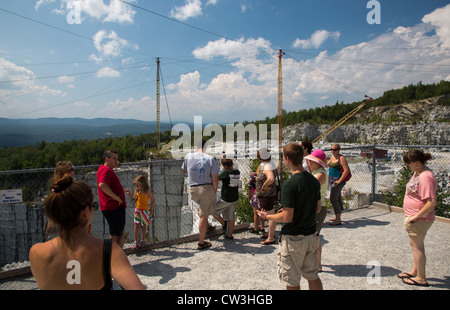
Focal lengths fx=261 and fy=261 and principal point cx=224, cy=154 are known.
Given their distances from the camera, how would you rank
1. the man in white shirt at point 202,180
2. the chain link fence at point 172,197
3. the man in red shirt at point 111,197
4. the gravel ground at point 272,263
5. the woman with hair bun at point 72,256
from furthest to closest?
the chain link fence at point 172,197, the man in white shirt at point 202,180, the man in red shirt at point 111,197, the gravel ground at point 272,263, the woman with hair bun at point 72,256

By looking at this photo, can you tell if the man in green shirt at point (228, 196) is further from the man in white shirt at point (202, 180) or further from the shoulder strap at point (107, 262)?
the shoulder strap at point (107, 262)

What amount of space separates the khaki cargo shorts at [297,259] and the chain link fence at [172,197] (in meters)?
3.91

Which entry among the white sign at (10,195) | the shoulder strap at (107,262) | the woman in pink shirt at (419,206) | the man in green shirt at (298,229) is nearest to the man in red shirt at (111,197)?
the white sign at (10,195)

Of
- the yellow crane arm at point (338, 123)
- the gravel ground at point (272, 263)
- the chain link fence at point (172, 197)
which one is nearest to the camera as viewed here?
the gravel ground at point (272, 263)

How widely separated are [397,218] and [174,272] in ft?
16.9

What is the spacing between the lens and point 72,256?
4.38 ft

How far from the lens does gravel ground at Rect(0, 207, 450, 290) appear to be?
339 centimetres

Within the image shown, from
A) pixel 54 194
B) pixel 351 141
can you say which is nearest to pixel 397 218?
pixel 54 194

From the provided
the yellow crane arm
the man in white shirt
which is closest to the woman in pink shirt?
the man in white shirt

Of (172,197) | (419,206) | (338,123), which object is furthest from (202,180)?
(338,123)

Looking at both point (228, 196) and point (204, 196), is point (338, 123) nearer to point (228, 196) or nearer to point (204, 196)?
point (228, 196)

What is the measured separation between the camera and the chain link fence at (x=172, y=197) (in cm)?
664

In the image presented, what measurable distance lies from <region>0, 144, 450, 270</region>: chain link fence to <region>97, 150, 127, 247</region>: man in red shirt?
1569 millimetres

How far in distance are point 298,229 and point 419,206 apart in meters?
1.77
